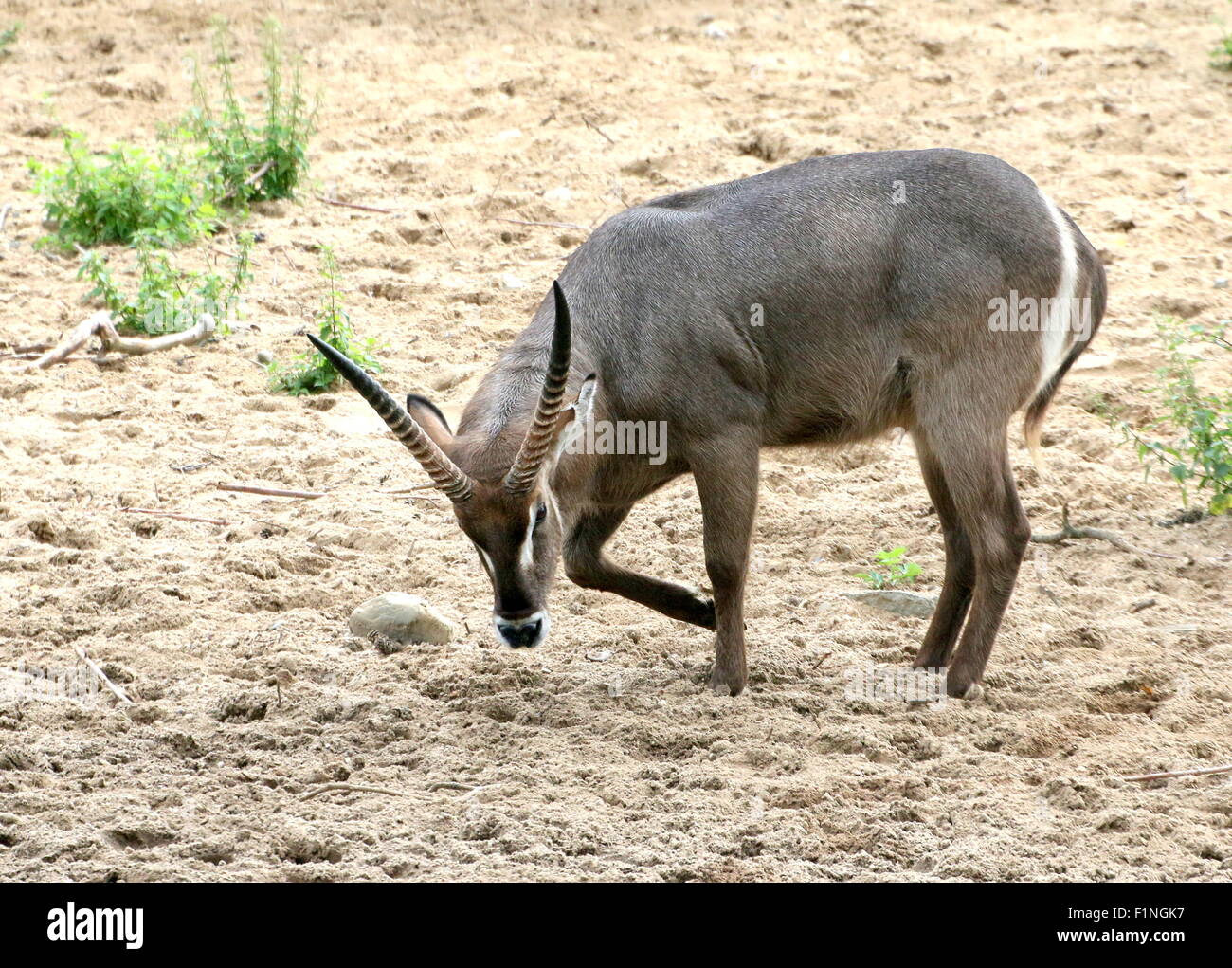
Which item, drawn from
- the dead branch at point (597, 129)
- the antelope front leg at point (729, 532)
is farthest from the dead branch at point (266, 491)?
the dead branch at point (597, 129)

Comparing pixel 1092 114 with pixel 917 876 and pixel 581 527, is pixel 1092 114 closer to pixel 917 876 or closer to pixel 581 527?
pixel 581 527

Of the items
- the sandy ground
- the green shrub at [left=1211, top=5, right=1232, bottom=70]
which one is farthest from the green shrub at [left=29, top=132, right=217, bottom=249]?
the green shrub at [left=1211, top=5, right=1232, bottom=70]

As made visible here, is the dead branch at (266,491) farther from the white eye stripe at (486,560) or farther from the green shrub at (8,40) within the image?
the green shrub at (8,40)

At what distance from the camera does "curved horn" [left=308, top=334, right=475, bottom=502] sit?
4.75 metres

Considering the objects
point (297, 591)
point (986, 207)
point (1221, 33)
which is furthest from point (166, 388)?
point (1221, 33)

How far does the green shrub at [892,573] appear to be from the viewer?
6.35 metres

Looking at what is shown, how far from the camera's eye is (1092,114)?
10672 mm

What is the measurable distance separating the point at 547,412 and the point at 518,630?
2.63 feet

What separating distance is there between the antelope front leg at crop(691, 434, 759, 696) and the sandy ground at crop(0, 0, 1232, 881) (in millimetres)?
175

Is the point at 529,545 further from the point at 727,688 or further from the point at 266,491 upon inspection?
the point at 266,491

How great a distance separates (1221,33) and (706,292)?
822cm

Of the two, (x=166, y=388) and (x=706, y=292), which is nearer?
(x=706, y=292)

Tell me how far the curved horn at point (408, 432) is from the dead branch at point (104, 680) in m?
1.48

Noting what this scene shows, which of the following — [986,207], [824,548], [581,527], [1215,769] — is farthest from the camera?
[824,548]
